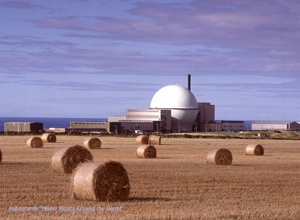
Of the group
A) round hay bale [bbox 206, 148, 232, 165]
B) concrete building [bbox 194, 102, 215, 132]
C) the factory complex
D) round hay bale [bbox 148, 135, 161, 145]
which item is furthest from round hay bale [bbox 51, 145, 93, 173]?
concrete building [bbox 194, 102, 215, 132]

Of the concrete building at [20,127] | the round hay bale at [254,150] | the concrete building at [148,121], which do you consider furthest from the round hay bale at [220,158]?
the concrete building at [20,127]

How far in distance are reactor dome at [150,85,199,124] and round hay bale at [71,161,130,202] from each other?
298 ft

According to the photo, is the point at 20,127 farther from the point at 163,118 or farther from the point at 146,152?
the point at 146,152

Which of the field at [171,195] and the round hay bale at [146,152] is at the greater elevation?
the round hay bale at [146,152]

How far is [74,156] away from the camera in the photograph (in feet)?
70.0

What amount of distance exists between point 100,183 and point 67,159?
768cm

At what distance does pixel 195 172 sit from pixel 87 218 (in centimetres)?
1095

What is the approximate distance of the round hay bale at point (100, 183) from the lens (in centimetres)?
1355

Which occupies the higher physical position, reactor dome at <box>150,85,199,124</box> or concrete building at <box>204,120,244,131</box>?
reactor dome at <box>150,85,199,124</box>

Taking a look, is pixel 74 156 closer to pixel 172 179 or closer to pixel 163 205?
pixel 172 179

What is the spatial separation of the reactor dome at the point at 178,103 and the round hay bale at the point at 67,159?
83.5 m

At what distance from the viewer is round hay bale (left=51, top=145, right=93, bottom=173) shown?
2078 cm

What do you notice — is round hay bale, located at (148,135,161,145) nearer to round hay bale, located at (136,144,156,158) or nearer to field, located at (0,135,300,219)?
round hay bale, located at (136,144,156,158)

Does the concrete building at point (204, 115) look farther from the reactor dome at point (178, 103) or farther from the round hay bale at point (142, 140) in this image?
the round hay bale at point (142, 140)
